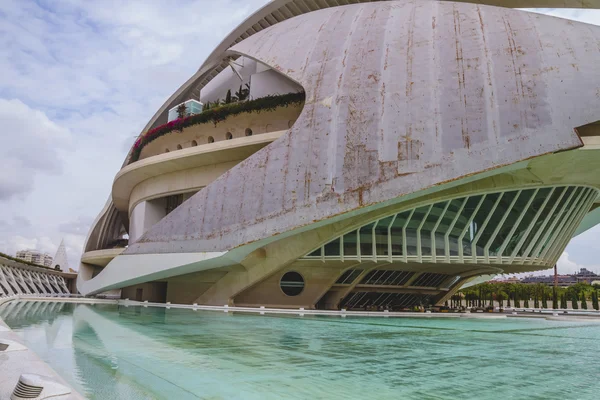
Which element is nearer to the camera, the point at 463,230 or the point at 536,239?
the point at 463,230

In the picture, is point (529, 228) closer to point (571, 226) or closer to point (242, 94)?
point (571, 226)

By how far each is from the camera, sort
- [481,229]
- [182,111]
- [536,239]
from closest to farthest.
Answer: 1. [481,229]
2. [536,239]
3. [182,111]

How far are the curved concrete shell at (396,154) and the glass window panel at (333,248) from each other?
0.33 metres

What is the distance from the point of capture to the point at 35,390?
10.8 feet

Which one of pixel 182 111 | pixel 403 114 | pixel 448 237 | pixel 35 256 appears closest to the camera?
pixel 403 114

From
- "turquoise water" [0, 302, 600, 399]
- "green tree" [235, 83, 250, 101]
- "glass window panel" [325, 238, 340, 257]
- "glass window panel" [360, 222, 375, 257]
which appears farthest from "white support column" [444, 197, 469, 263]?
"green tree" [235, 83, 250, 101]

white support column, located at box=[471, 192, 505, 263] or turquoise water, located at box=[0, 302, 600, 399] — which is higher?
white support column, located at box=[471, 192, 505, 263]

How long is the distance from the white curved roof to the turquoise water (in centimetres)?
2125

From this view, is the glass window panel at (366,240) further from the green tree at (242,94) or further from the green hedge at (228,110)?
the green tree at (242,94)

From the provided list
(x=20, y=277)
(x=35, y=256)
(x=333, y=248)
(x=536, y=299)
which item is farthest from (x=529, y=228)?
(x=35, y=256)

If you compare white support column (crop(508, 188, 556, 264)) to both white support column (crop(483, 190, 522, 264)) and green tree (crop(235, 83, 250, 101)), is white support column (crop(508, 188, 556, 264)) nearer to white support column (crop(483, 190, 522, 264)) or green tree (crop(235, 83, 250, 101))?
white support column (crop(483, 190, 522, 264))

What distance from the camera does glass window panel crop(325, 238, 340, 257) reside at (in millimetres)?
20109

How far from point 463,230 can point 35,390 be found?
1881cm

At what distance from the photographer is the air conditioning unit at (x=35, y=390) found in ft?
10.8
